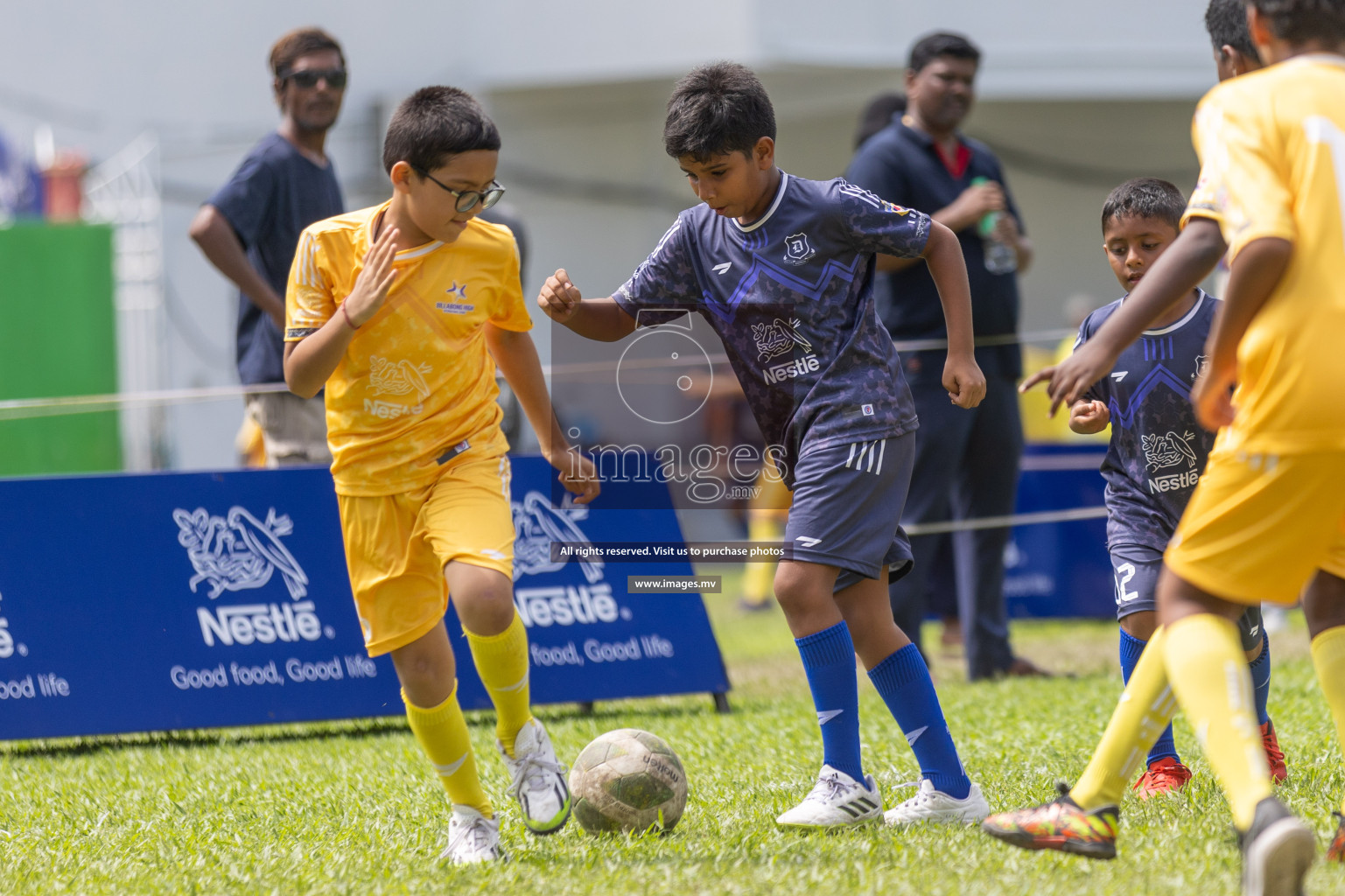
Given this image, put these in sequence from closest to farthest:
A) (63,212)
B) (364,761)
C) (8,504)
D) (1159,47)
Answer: (364,761), (8,504), (63,212), (1159,47)

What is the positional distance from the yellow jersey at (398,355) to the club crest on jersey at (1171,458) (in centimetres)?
183

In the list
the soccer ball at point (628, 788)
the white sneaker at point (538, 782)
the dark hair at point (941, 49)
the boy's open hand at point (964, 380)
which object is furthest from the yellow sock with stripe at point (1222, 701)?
the dark hair at point (941, 49)

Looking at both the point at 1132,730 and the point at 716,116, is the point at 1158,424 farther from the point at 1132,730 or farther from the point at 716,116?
the point at 716,116

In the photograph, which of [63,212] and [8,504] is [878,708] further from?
[63,212]

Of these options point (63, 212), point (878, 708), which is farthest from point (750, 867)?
point (63, 212)

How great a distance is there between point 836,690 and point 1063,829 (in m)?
0.81

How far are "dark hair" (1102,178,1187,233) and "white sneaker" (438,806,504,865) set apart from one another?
232cm

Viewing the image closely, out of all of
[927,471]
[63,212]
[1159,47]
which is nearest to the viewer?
[927,471]

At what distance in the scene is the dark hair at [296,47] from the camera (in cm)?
591

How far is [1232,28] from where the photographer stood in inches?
141

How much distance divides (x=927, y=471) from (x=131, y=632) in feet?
11.1

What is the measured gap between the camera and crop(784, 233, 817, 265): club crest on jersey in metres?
3.68

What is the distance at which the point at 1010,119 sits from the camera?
1659 cm

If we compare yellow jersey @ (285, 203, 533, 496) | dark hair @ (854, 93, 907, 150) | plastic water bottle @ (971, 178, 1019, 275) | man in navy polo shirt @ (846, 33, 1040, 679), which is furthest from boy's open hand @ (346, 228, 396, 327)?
A: dark hair @ (854, 93, 907, 150)
